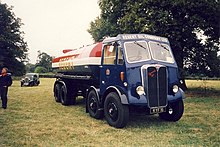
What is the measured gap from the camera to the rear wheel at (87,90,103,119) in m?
9.65

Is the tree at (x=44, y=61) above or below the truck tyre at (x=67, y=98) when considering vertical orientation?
above

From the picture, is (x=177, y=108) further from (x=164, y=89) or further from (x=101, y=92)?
(x=101, y=92)

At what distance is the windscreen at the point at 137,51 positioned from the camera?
857cm

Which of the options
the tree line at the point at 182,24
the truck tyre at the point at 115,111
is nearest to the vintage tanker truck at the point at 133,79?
the truck tyre at the point at 115,111

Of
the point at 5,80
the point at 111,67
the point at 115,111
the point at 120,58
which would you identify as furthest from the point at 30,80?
the point at 115,111

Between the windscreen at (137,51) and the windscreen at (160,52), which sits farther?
the windscreen at (160,52)

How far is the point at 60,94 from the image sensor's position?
14.6 m

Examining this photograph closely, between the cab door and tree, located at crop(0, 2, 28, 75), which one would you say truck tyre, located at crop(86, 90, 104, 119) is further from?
tree, located at crop(0, 2, 28, 75)

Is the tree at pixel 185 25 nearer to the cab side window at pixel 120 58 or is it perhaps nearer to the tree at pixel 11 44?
the cab side window at pixel 120 58

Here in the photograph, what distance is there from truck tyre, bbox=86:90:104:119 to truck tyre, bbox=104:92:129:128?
0.77 metres

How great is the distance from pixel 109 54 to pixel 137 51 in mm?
1175

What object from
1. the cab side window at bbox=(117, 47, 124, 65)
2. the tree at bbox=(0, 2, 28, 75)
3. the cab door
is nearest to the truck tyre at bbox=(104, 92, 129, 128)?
the cab door

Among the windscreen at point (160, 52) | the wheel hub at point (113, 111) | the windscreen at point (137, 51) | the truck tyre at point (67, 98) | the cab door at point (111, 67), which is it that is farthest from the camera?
the truck tyre at point (67, 98)

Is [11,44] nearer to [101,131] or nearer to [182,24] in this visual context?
[182,24]
